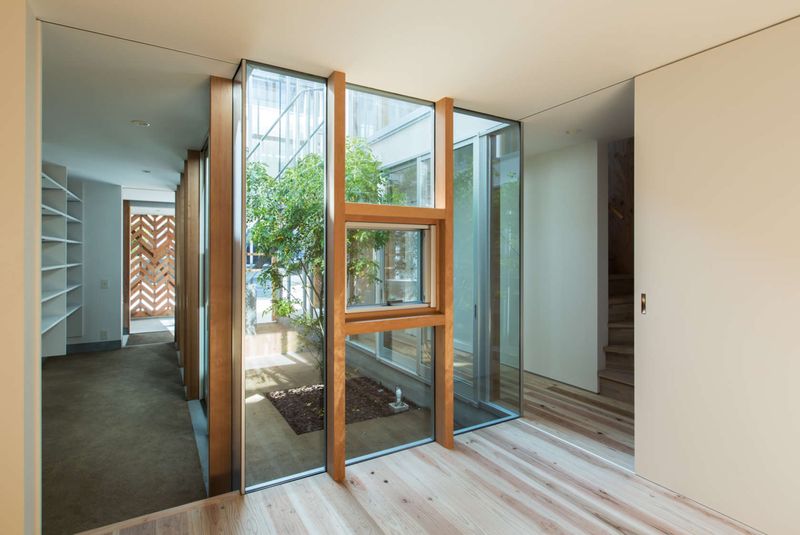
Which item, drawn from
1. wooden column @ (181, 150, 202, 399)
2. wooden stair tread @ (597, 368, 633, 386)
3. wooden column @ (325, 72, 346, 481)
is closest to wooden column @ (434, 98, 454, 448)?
wooden column @ (325, 72, 346, 481)

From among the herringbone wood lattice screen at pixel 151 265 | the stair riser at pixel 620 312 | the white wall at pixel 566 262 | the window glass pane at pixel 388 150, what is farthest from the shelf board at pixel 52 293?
the stair riser at pixel 620 312

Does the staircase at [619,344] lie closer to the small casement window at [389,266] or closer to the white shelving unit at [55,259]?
the small casement window at [389,266]

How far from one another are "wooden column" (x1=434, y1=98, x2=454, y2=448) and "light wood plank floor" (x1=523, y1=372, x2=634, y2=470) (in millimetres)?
870

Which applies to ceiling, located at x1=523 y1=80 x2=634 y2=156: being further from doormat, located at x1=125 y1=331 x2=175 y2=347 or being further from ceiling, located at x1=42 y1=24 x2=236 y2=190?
doormat, located at x1=125 y1=331 x2=175 y2=347

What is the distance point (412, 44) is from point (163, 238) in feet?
30.7

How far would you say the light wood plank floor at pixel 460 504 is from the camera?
2.12 metres

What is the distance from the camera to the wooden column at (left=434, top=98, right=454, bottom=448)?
118 inches

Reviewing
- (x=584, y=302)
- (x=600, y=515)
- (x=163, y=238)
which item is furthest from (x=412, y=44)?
(x=163, y=238)

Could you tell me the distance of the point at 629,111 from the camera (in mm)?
3193

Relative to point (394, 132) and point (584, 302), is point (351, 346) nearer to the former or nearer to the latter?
point (394, 132)

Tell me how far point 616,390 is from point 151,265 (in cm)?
948

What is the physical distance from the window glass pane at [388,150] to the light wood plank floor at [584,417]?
2.01 m

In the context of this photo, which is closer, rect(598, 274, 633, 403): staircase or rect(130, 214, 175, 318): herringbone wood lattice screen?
rect(598, 274, 633, 403): staircase

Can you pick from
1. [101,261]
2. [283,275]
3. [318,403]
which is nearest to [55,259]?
[101,261]
